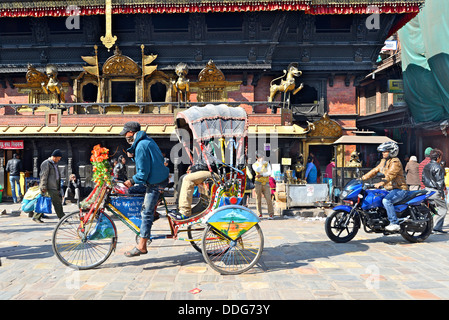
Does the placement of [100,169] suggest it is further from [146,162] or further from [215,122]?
[215,122]

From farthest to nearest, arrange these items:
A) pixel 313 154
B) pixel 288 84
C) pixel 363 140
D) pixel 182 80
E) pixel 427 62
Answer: pixel 427 62 < pixel 313 154 < pixel 288 84 < pixel 182 80 < pixel 363 140

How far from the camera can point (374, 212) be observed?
277 inches

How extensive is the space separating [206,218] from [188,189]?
0.65 m

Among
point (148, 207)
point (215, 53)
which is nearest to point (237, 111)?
point (148, 207)

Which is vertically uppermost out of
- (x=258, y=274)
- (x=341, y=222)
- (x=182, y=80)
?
(x=182, y=80)

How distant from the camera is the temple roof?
1759 cm

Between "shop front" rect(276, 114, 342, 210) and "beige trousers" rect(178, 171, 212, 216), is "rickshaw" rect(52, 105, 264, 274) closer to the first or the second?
"beige trousers" rect(178, 171, 212, 216)

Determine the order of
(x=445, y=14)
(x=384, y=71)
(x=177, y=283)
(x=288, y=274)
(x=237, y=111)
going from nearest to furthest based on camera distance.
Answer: (x=177, y=283)
(x=288, y=274)
(x=237, y=111)
(x=445, y=14)
(x=384, y=71)

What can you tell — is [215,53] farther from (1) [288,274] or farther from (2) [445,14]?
(1) [288,274]

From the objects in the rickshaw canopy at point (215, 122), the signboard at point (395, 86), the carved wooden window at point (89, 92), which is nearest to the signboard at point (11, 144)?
the carved wooden window at point (89, 92)

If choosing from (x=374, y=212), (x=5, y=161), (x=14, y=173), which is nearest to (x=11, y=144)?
(x=5, y=161)

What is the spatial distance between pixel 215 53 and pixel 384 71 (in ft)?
44.6

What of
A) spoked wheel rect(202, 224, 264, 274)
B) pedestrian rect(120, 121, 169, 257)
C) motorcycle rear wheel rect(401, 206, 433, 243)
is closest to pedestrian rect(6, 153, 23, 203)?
pedestrian rect(120, 121, 169, 257)

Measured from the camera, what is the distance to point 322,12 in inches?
721
